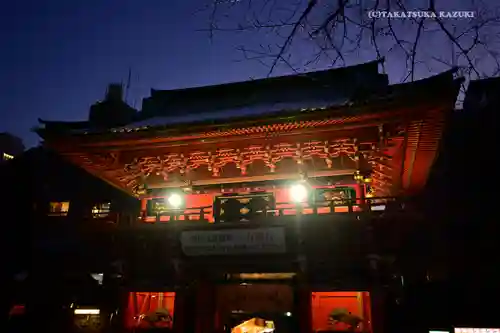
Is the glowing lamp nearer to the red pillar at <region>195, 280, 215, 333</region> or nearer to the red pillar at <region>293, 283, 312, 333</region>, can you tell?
the red pillar at <region>195, 280, 215, 333</region>

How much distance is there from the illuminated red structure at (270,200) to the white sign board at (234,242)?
0.03m

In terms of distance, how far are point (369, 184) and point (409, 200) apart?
7.60ft

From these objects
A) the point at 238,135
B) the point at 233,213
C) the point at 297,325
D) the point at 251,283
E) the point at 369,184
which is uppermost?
the point at 238,135

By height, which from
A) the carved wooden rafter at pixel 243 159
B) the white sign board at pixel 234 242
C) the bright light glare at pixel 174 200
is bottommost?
the white sign board at pixel 234 242

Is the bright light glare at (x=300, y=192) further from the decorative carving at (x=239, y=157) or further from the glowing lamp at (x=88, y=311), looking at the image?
the glowing lamp at (x=88, y=311)

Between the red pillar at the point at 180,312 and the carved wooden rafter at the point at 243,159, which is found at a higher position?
the carved wooden rafter at the point at 243,159

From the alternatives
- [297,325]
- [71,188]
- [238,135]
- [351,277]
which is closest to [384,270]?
[351,277]

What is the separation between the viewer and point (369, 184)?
11.4m

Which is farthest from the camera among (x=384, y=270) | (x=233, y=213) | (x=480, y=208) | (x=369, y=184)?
(x=480, y=208)

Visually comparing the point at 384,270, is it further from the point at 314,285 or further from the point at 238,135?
the point at 238,135

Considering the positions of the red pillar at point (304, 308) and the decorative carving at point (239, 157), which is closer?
the red pillar at point (304, 308)

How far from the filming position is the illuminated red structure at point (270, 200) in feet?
28.3

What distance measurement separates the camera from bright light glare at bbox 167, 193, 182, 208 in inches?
475

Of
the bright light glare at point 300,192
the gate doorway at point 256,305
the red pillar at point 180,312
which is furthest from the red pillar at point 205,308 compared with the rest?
the bright light glare at point 300,192
